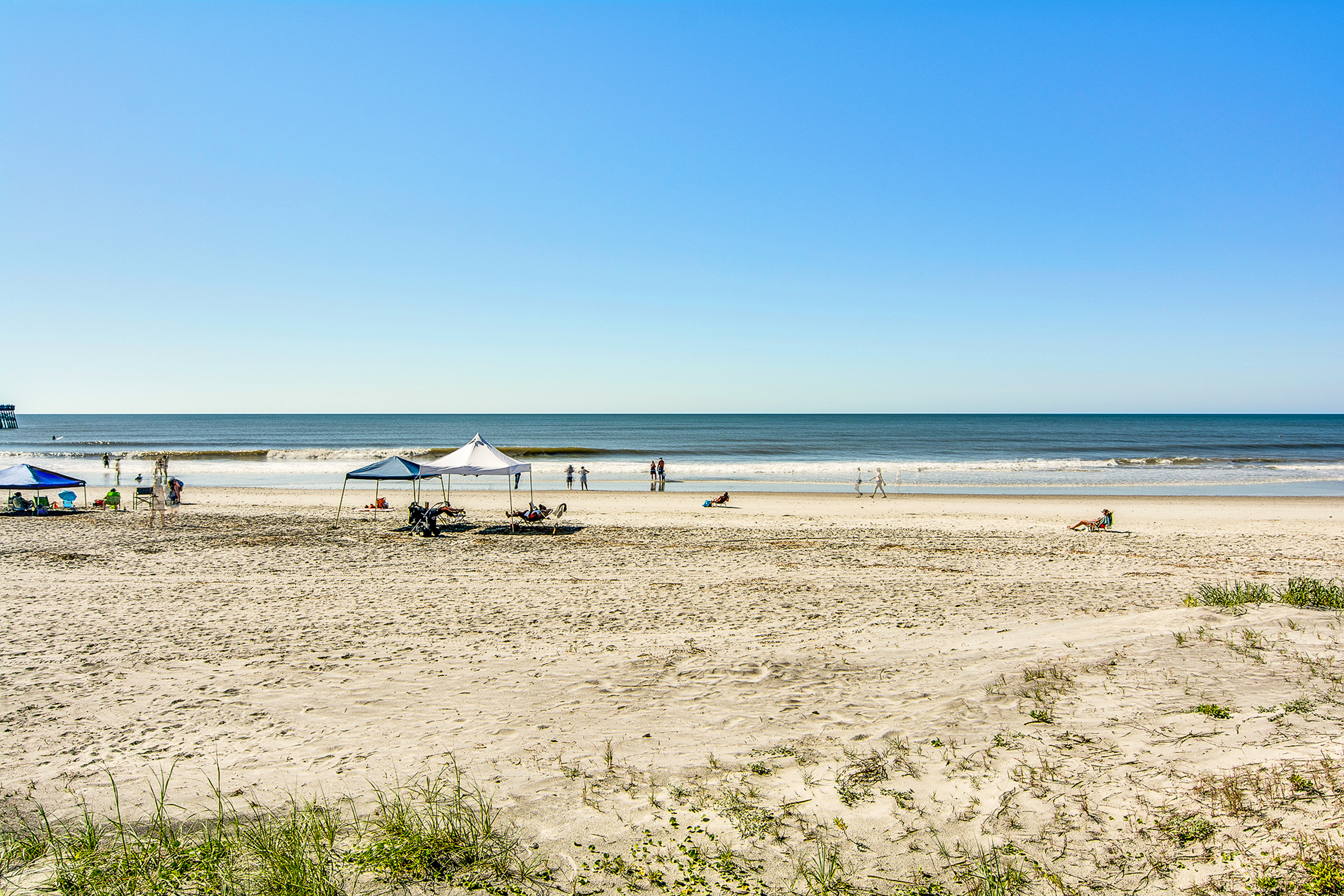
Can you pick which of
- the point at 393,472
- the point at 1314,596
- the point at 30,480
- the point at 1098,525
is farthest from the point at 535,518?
the point at 1314,596

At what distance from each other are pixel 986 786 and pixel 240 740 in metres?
5.29

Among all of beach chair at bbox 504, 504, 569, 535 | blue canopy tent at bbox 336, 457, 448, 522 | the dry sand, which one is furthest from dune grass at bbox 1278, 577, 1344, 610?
blue canopy tent at bbox 336, 457, 448, 522

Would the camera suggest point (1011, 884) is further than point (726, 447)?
No

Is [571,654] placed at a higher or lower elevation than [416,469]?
lower

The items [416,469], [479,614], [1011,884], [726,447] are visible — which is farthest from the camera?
[726,447]

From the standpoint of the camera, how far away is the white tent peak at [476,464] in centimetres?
1688

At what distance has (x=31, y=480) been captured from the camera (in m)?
18.6

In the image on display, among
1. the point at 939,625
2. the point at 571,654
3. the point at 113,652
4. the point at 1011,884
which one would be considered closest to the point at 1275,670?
the point at 939,625

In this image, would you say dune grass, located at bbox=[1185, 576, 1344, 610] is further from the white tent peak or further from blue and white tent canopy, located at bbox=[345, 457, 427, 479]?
blue and white tent canopy, located at bbox=[345, 457, 427, 479]

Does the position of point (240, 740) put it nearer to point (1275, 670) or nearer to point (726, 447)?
point (1275, 670)

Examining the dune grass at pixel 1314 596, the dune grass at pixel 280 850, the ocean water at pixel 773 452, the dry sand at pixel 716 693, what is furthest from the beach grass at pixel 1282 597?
the ocean water at pixel 773 452

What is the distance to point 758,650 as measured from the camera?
24.8 feet

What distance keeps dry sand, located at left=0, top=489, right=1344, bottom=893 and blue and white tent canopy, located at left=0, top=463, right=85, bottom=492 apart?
6917 mm

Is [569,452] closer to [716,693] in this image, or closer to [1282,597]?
[1282,597]
